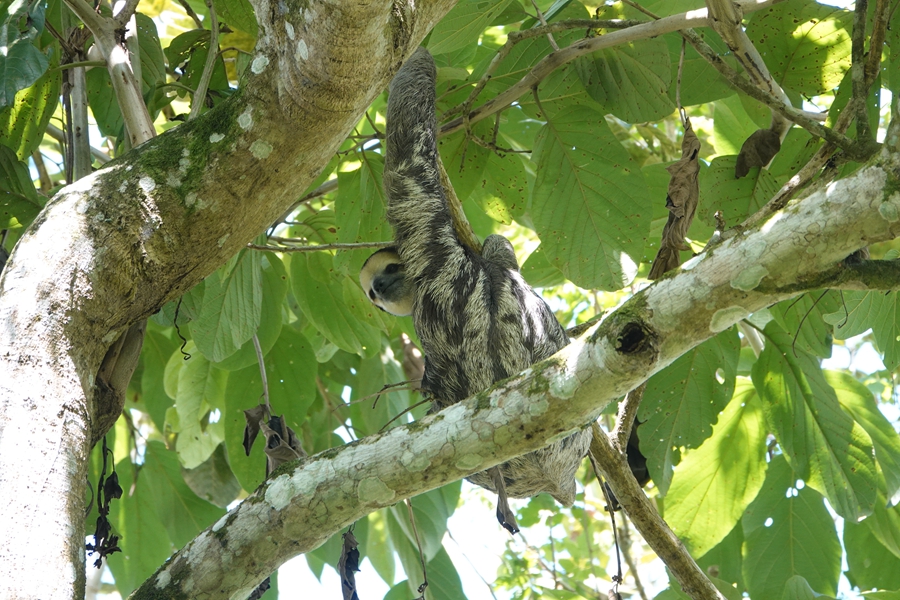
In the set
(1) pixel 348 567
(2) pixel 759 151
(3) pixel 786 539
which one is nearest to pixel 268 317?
(1) pixel 348 567

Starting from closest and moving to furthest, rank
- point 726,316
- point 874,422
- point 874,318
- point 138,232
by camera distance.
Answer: point 726,316
point 138,232
point 874,318
point 874,422

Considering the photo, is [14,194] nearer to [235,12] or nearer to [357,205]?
[235,12]

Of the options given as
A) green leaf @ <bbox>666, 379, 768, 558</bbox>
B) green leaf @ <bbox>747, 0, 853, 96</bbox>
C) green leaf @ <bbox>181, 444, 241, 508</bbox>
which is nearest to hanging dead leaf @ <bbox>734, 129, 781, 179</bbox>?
green leaf @ <bbox>747, 0, 853, 96</bbox>

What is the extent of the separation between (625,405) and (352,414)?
8.77ft

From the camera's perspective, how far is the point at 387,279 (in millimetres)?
4199

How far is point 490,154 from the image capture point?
450 centimetres

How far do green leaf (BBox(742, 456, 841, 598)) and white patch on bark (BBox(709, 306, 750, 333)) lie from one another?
314 centimetres

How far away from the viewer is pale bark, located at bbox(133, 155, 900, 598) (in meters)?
2.02

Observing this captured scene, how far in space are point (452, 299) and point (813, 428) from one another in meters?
2.09

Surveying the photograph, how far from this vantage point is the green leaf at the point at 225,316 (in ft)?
13.3

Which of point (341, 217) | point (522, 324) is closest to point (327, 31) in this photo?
point (522, 324)

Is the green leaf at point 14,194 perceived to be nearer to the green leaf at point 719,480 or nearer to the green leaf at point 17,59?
the green leaf at point 17,59

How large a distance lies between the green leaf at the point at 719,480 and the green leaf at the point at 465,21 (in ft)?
8.85

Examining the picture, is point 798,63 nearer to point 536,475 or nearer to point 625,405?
point 625,405
